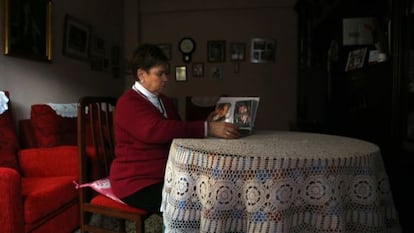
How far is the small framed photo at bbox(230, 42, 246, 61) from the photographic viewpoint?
15.9 ft

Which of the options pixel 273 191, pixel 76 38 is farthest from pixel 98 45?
pixel 273 191

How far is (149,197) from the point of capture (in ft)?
4.45

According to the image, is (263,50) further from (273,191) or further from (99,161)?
(273,191)

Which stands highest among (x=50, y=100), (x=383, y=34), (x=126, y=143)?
(x=383, y=34)

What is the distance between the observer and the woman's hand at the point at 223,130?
1314mm

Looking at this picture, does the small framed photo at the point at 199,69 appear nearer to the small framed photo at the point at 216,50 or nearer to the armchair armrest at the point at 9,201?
the small framed photo at the point at 216,50

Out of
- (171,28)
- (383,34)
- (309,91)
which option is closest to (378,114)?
(383,34)

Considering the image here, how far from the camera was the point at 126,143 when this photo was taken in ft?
4.68

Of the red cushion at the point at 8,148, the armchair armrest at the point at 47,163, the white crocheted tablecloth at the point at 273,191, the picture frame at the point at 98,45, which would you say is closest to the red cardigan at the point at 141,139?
the white crocheted tablecloth at the point at 273,191

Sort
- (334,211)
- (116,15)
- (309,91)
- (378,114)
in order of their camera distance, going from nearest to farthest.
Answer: (334,211) → (378,114) → (309,91) → (116,15)

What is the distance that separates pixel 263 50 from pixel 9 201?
386 centimetres

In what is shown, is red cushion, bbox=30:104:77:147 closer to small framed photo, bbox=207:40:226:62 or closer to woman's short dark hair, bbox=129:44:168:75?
woman's short dark hair, bbox=129:44:168:75

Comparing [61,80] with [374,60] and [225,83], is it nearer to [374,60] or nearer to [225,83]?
[225,83]

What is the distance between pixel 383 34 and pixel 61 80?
109 inches
